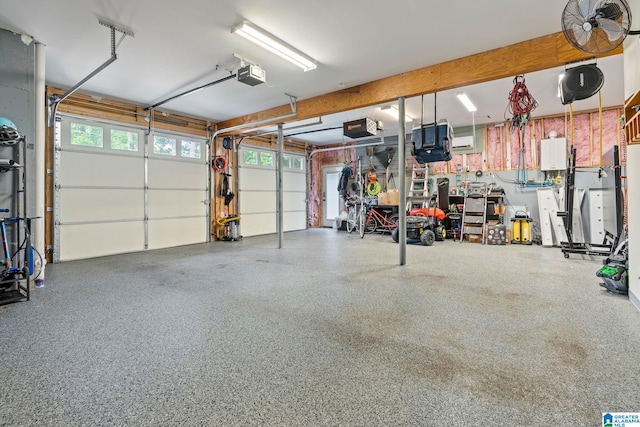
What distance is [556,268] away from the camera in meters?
4.58

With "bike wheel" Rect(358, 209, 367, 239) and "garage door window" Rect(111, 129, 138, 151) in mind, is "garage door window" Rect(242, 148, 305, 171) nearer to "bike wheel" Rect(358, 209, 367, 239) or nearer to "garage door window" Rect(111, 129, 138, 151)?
"garage door window" Rect(111, 129, 138, 151)

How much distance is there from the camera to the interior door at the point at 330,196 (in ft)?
37.2

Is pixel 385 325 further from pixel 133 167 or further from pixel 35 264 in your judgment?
pixel 133 167

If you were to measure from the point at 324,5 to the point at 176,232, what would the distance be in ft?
19.9

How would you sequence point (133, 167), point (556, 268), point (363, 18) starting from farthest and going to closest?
1. point (133, 167)
2. point (556, 268)
3. point (363, 18)

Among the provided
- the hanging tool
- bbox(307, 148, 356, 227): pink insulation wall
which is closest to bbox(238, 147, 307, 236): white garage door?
bbox(307, 148, 356, 227): pink insulation wall

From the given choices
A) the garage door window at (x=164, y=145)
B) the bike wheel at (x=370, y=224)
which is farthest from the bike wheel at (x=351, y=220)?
the garage door window at (x=164, y=145)

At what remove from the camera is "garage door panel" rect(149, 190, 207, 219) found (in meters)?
6.94

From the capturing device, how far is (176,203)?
7.36 meters

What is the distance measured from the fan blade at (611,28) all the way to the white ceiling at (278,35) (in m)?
1.14

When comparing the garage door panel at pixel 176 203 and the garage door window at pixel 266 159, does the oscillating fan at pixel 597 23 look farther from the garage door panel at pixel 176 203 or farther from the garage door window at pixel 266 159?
the garage door window at pixel 266 159

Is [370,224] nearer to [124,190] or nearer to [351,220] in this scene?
[351,220]

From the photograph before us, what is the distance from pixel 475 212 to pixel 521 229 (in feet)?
3.43

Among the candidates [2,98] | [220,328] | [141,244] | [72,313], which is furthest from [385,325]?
[141,244]
